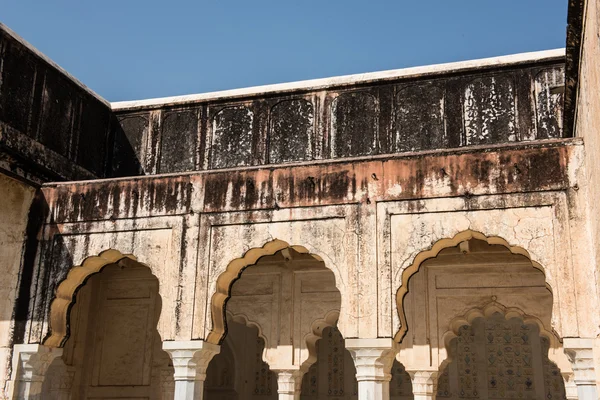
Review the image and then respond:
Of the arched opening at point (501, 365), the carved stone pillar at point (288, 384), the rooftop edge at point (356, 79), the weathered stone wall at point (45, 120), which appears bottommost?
the carved stone pillar at point (288, 384)

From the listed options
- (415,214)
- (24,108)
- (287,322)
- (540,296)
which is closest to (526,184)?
(415,214)

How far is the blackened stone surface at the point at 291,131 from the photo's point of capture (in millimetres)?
11484

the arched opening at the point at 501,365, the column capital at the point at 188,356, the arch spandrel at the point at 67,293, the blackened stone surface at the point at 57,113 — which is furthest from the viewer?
the arched opening at the point at 501,365

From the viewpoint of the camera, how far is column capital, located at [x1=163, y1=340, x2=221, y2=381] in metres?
8.99

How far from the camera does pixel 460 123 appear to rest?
35.7 feet

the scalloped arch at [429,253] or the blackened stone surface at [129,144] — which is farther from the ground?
the blackened stone surface at [129,144]

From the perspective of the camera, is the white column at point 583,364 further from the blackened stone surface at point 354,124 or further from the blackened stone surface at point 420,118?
the blackened stone surface at point 354,124

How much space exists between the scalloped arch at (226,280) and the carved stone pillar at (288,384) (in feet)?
6.50

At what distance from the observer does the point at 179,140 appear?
40.0 feet

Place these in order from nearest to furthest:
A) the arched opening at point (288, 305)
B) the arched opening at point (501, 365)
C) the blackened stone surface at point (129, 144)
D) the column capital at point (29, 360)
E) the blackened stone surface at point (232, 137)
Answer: the column capital at point (29, 360)
the arched opening at point (288, 305)
the blackened stone surface at point (232, 137)
the blackened stone surface at point (129, 144)
the arched opening at point (501, 365)

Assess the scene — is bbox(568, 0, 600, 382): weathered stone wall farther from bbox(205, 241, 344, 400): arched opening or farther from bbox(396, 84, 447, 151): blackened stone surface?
bbox(205, 241, 344, 400): arched opening

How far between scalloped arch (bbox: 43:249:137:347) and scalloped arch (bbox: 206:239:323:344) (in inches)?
52.6

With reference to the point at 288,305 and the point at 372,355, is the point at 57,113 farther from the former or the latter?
the point at 372,355

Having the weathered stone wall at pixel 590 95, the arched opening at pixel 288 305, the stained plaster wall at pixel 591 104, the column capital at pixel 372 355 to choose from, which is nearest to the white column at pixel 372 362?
the column capital at pixel 372 355
